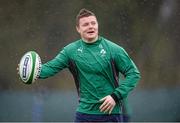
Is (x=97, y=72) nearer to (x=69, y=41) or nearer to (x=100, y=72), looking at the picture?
(x=100, y=72)

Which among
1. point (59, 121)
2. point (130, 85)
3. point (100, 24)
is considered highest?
point (100, 24)

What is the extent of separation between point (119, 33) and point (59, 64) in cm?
326

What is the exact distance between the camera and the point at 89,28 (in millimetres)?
5062

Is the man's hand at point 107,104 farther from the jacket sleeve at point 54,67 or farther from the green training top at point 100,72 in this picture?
the jacket sleeve at point 54,67

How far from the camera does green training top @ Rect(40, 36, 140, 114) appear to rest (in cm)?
499

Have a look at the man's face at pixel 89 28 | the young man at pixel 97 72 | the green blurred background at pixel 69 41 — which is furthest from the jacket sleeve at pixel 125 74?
the green blurred background at pixel 69 41

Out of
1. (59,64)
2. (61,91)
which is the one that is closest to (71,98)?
(61,91)

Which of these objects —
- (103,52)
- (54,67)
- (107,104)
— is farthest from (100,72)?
(54,67)

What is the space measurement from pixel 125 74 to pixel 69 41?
137 inches

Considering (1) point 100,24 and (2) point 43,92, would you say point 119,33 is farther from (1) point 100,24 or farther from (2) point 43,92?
(2) point 43,92

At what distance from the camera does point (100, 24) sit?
8.39 metres

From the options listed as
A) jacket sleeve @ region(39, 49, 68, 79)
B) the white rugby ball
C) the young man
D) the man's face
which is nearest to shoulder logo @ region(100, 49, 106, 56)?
the young man

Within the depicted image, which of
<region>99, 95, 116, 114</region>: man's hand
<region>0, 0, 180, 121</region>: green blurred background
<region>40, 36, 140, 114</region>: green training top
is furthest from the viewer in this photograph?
<region>0, 0, 180, 121</region>: green blurred background

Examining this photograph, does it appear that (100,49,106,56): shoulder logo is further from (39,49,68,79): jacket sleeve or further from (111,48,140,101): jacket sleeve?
(39,49,68,79): jacket sleeve
